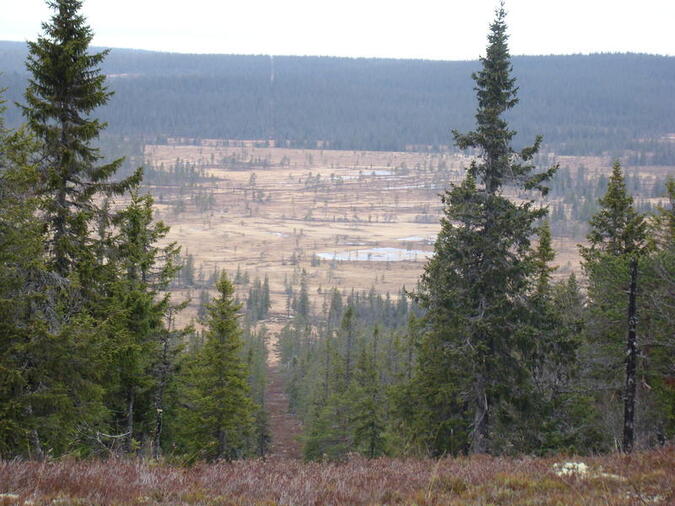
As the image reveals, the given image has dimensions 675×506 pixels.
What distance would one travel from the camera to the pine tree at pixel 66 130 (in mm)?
13672

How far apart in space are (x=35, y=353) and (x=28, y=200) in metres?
2.95

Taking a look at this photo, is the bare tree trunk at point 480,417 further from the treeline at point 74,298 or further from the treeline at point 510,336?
the treeline at point 74,298

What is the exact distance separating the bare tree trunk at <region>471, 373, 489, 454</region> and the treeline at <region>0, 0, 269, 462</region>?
6777 millimetres

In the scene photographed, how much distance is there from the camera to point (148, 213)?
18188 millimetres

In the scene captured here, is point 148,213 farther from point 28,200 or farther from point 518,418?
point 518,418

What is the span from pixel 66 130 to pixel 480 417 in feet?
39.0

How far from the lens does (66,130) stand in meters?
14.0

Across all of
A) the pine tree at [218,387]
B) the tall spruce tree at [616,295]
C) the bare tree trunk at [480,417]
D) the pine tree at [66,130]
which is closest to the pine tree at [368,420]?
the pine tree at [218,387]

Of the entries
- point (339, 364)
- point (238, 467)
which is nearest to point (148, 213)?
point (238, 467)

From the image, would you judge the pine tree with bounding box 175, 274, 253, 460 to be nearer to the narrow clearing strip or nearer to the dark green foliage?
the dark green foliage

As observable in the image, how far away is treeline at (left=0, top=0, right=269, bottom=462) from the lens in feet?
37.7

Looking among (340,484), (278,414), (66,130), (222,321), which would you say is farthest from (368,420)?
(278,414)

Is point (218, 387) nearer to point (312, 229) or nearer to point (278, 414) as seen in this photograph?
point (278, 414)

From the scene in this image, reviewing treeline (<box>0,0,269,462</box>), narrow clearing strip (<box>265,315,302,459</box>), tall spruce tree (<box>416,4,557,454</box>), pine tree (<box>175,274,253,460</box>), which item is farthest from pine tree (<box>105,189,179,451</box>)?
narrow clearing strip (<box>265,315,302,459</box>)
